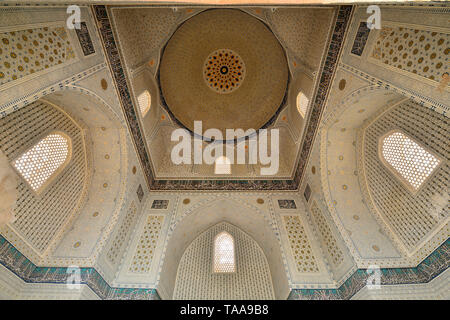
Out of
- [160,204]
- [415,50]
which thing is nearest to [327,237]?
[415,50]

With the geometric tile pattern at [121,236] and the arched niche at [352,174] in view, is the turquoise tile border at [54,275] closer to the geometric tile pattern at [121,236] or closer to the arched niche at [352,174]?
the geometric tile pattern at [121,236]

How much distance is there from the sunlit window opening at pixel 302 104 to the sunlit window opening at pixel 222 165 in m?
3.08

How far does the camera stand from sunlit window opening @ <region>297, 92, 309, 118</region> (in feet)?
20.9

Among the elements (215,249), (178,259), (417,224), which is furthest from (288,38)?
(178,259)

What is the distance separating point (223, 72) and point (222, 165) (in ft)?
11.7

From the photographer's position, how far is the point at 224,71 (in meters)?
8.27

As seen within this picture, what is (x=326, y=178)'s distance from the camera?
5766 mm

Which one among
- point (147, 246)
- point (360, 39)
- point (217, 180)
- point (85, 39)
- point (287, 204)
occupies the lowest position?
point (147, 246)

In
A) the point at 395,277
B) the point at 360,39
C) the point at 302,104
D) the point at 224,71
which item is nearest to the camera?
the point at 360,39

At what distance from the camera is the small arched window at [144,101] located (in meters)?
6.47

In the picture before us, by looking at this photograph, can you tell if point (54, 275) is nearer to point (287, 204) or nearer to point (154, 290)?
point (154, 290)

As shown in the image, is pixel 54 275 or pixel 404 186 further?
pixel 404 186

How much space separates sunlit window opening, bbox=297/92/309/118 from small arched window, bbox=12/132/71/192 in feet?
20.9

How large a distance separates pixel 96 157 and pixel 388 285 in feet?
24.1
